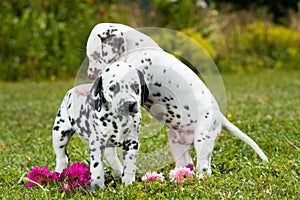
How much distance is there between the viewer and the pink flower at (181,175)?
3455mm

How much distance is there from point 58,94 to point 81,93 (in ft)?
19.3

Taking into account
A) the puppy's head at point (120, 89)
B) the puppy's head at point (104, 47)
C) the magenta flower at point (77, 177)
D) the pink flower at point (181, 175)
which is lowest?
the pink flower at point (181, 175)

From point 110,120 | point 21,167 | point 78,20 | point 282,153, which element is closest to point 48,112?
point 21,167

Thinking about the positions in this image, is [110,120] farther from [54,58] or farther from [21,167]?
[54,58]

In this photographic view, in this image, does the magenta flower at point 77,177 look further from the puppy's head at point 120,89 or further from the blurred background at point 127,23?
the blurred background at point 127,23

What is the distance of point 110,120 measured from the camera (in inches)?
128

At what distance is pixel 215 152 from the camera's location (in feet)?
15.1

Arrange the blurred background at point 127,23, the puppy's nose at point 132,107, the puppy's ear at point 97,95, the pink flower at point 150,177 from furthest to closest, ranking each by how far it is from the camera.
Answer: the blurred background at point 127,23, the pink flower at point 150,177, the puppy's ear at point 97,95, the puppy's nose at point 132,107

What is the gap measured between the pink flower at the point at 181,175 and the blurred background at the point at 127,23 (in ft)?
24.1

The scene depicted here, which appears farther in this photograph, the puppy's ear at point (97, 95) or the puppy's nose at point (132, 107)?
the puppy's ear at point (97, 95)

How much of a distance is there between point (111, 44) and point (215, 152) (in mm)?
1601

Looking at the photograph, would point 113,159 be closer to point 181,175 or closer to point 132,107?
point 181,175

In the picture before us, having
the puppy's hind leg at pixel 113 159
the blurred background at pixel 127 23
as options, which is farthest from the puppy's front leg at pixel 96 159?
the blurred background at pixel 127 23

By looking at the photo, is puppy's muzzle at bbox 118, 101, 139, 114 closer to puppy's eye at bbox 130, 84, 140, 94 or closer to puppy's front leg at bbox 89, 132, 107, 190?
puppy's eye at bbox 130, 84, 140, 94
